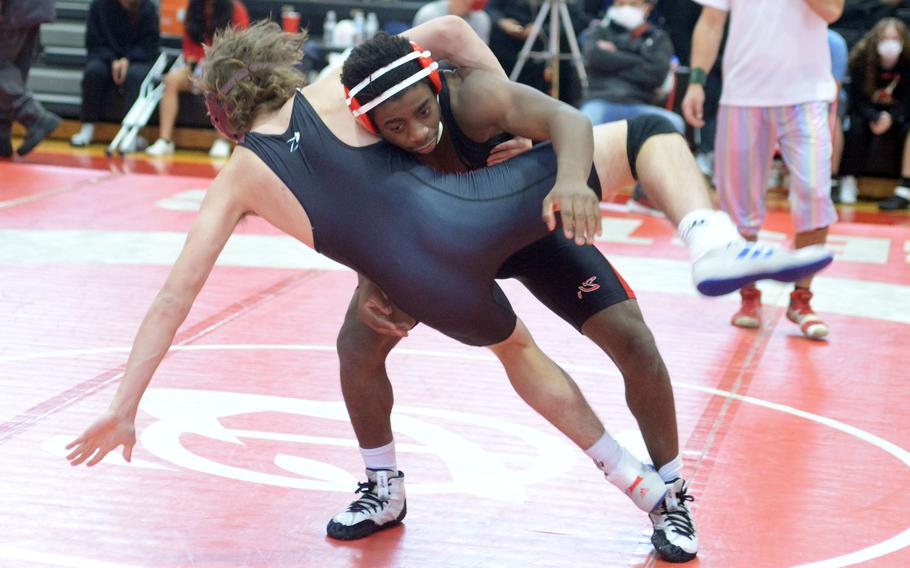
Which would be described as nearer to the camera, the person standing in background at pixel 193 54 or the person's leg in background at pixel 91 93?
the person standing in background at pixel 193 54

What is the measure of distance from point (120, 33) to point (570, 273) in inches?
311

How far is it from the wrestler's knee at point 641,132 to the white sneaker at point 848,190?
6488mm

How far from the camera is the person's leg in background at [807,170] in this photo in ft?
16.4

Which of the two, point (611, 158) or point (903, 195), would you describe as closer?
point (611, 158)

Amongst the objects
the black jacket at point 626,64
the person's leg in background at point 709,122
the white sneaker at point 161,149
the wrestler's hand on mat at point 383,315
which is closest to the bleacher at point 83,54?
the white sneaker at point 161,149

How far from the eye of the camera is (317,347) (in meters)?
4.58

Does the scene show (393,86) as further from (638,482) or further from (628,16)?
(628,16)

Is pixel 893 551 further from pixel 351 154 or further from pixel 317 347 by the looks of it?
pixel 317 347

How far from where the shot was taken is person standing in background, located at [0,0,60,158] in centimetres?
865

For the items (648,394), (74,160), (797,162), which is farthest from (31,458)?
(74,160)

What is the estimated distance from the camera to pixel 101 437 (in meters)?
2.60

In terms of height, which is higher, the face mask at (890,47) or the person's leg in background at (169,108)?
the face mask at (890,47)

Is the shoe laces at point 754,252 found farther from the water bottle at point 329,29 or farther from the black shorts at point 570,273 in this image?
the water bottle at point 329,29

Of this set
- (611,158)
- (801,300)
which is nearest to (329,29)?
(801,300)
